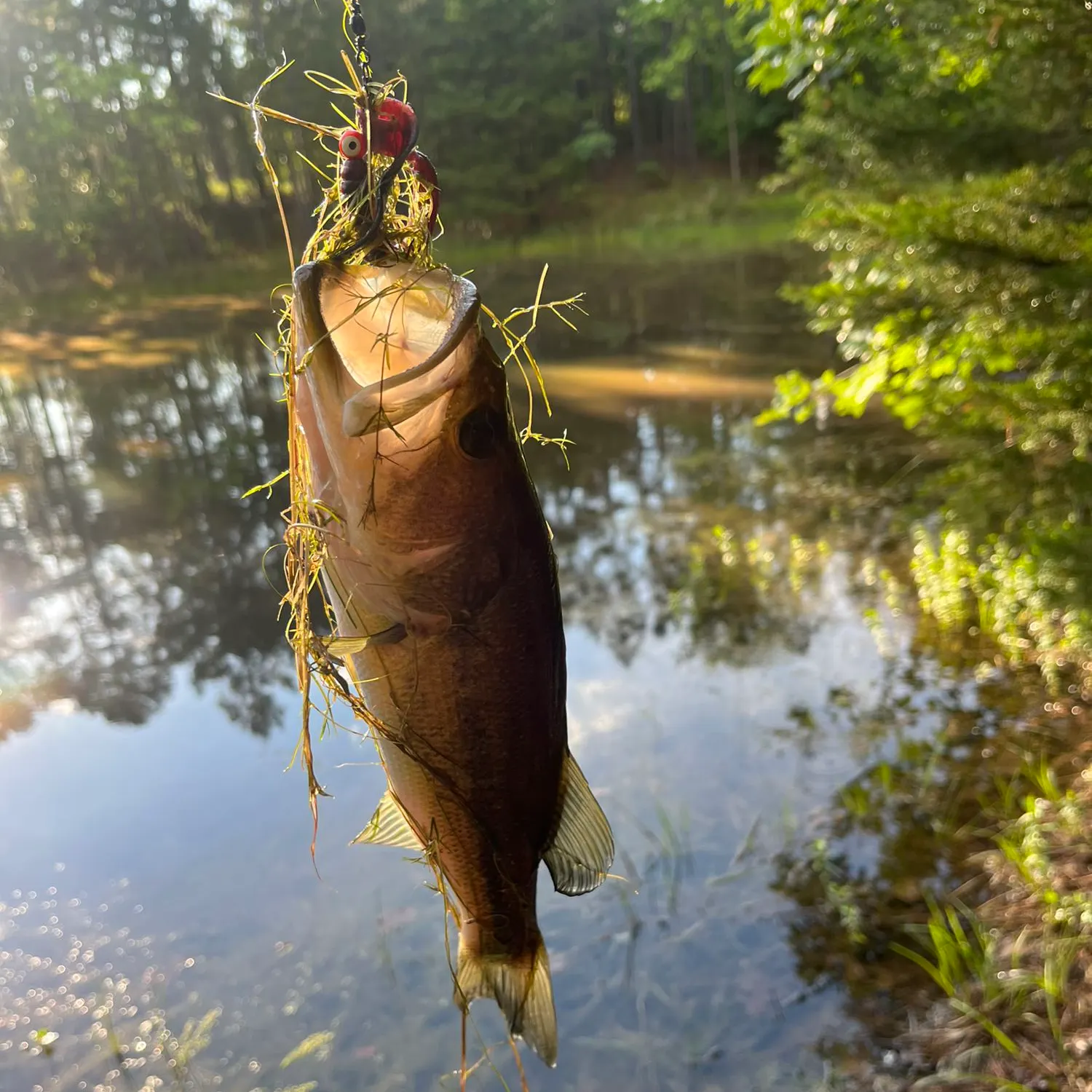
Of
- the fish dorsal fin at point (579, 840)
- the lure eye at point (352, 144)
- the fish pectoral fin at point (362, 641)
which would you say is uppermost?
the lure eye at point (352, 144)

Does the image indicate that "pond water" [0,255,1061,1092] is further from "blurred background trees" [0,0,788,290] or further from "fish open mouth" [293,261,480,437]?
"blurred background trees" [0,0,788,290]

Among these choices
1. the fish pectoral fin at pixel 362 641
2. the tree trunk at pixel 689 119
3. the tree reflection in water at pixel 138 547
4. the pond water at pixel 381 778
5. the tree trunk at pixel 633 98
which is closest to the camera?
the fish pectoral fin at pixel 362 641

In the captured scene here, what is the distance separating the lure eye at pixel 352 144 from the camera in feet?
3.69

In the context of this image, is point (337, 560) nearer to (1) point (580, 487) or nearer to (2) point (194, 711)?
(2) point (194, 711)

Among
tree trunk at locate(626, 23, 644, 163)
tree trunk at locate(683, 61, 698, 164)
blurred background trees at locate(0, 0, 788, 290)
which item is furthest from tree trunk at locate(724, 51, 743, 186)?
tree trunk at locate(626, 23, 644, 163)

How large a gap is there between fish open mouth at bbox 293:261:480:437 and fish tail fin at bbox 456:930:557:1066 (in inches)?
41.9

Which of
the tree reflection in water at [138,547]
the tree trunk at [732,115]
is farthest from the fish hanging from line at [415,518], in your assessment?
the tree trunk at [732,115]

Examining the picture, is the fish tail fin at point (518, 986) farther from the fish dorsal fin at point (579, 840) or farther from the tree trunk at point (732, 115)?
the tree trunk at point (732, 115)

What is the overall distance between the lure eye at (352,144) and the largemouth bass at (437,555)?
0.50ft

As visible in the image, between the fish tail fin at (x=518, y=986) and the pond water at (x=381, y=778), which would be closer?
the fish tail fin at (x=518, y=986)

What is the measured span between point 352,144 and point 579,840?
1.21 metres

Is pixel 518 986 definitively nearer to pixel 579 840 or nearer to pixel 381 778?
pixel 579 840

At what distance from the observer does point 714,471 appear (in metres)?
9.29

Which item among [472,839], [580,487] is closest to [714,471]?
[580,487]
